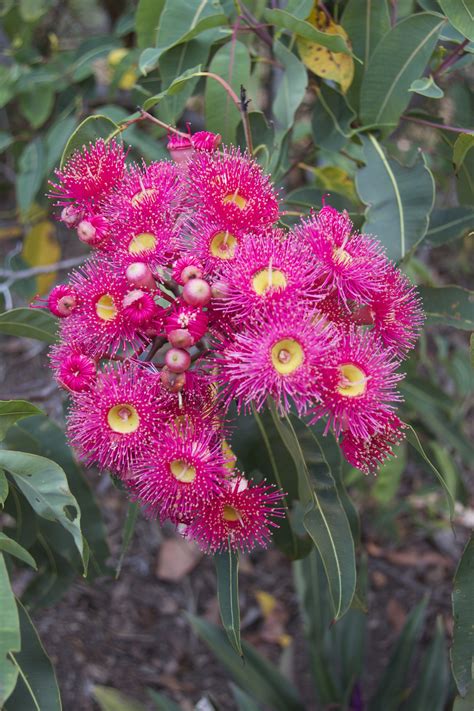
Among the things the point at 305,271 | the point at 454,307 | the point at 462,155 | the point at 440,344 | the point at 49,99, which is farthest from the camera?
the point at 440,344

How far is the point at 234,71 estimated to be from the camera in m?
1.41

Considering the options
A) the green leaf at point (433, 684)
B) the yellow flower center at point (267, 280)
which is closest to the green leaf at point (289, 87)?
the yellow flower center at point (267, 280)

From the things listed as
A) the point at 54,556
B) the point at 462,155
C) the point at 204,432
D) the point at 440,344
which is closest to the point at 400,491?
the point at 440,344

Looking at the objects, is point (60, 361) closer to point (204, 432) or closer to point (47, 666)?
point (204, 432)

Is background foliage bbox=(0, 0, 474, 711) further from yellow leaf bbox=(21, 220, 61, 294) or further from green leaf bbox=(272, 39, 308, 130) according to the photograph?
yellow leaf bbox=(21, 220, 61, 294)

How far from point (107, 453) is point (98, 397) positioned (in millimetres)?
88

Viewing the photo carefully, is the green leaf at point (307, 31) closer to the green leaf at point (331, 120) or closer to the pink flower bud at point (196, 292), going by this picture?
the green leaf at point (331, 120)

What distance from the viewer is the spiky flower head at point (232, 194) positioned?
3.57 feet

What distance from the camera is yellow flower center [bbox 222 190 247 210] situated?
1.09 metres

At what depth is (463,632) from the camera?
116cm

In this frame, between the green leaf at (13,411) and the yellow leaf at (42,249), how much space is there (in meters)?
1.49

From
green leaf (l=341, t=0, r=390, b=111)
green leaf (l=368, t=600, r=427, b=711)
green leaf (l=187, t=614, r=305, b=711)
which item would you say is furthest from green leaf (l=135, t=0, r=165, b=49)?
green leaf (l=368, t=600, r=427, b=711)

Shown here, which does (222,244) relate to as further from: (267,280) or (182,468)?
(182,468)

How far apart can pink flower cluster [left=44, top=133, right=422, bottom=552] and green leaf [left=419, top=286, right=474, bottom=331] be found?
277 millimetres
